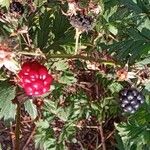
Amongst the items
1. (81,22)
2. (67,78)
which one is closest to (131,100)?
(67,78)

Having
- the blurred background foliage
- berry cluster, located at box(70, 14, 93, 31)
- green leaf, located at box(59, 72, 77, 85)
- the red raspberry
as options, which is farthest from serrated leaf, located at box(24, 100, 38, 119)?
berry cluster, located at box(70, 14, 93, 31)

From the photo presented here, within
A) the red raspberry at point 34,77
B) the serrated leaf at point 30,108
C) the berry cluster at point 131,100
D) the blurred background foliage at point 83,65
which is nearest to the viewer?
the red raspberry at point 34,77

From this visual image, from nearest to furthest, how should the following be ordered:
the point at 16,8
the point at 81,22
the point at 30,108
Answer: the point at 81,22, the point at 16,8, the point at 30,108

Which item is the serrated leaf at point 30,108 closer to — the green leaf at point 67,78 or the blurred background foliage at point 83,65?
the blurred background foliage at point 83,65

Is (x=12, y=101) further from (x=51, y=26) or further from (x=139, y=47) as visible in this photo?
(x=139, y=47)

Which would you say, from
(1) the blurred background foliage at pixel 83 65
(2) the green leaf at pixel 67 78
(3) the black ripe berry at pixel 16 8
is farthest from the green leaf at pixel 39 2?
(2) the green leaf at pixel 67 78

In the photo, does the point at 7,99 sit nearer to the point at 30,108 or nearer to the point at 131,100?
the point at 30,108

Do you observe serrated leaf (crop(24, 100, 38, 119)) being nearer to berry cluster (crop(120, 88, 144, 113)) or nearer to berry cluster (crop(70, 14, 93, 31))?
berry cluster (crop(120, 88, 144, 113))
